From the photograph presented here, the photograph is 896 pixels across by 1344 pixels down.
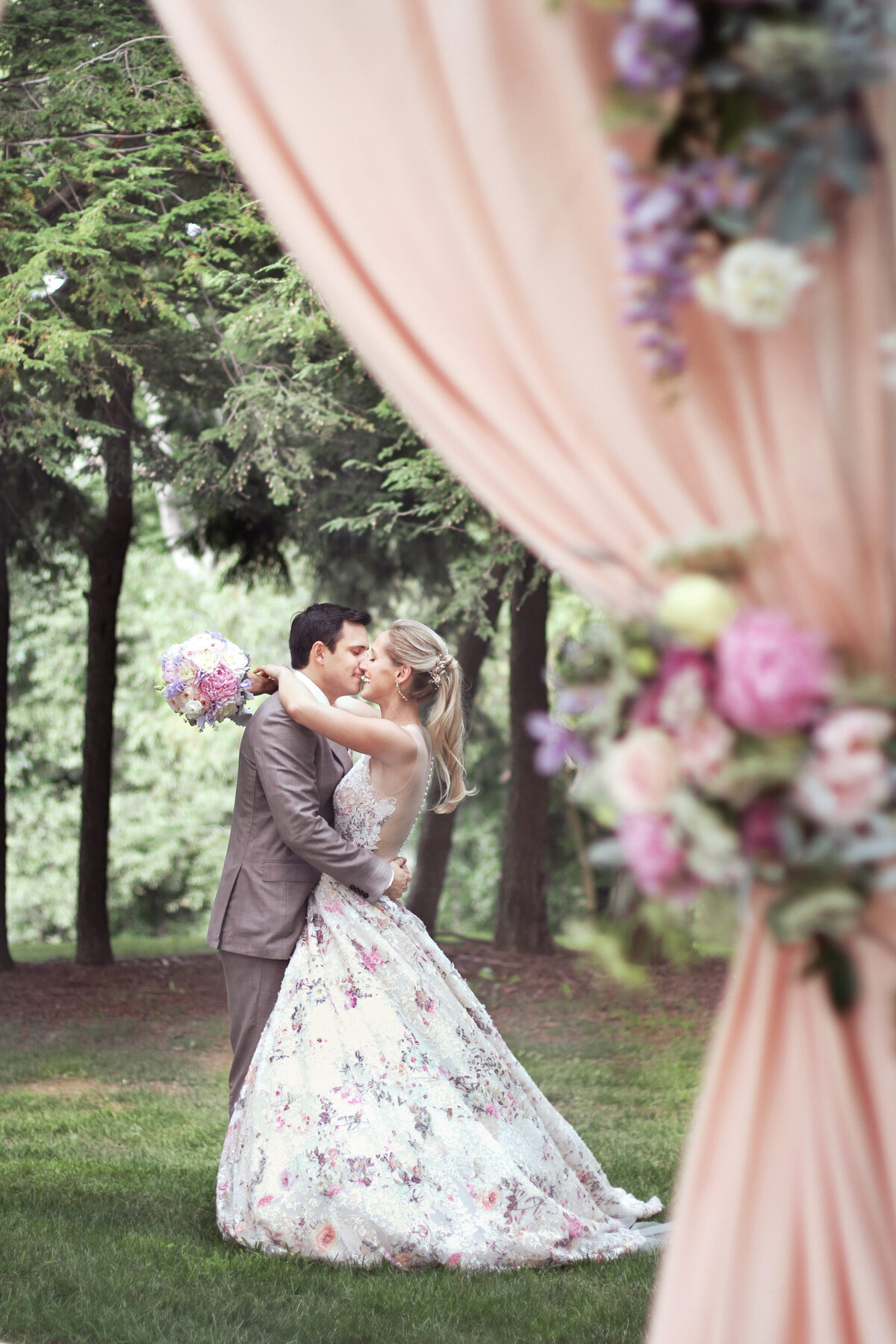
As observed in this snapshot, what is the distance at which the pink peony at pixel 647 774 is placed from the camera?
1.62m

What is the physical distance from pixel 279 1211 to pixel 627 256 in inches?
120

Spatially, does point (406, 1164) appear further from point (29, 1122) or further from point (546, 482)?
point (29, 1122)

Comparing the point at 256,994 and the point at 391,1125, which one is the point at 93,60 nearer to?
the point at 256,994

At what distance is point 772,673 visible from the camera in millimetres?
1518

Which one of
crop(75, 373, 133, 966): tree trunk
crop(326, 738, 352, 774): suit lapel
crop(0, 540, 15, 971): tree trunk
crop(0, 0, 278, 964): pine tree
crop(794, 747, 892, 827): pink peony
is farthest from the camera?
crop(75, 373, 133, 966): tree trunk

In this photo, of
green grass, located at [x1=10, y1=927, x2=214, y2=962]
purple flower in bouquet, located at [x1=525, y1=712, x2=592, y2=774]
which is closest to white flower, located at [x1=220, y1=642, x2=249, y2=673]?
purple flower in bouquet, located at [x1=525, y1=712, x2=592, y2=774]

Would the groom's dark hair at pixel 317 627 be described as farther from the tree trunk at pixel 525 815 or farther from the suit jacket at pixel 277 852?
the tree trunk at pixel 525 815

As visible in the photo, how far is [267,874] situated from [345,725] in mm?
584

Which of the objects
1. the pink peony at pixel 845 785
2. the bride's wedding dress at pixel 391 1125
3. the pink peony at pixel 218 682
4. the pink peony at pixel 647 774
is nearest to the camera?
the pink peony at pixel 845 785

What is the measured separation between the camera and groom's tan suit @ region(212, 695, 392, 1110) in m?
3.99

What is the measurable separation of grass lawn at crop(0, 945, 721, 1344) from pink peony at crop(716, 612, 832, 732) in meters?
2.44

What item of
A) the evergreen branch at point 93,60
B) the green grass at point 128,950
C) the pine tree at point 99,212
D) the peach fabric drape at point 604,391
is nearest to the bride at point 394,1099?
the peach fabric drape at point 604,391

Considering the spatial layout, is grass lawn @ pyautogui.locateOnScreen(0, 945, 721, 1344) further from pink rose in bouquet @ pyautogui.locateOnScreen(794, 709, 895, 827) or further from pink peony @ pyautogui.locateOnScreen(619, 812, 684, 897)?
pink rose in bouquet @ pyautogui.locateOnScreen(794, 709, 895, 827)

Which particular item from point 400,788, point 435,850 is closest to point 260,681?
point 400,788
